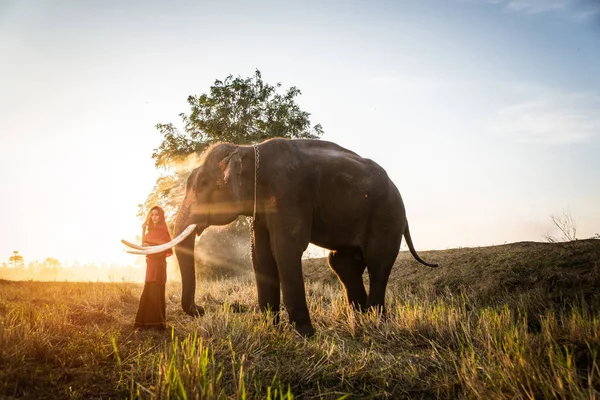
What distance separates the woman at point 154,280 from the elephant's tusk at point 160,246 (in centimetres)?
119

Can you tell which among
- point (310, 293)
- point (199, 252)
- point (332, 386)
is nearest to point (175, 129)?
point (199, 252)

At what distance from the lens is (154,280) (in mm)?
7078

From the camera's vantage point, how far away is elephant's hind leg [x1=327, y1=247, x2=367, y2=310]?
22.5 ft

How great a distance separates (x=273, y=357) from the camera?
4.06m

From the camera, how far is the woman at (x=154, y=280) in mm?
6766

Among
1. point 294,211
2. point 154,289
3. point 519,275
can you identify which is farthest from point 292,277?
point 519,275

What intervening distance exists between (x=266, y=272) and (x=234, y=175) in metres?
1.50

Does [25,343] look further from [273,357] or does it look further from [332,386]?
[332,386]

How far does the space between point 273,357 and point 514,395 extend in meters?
2.10

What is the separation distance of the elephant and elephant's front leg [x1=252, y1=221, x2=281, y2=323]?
0.01 m

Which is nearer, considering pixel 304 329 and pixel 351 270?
pixel 304 329

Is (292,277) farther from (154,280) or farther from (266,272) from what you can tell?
(154,280)

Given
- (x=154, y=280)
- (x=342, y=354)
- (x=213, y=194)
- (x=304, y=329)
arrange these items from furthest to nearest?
(x=154, y=280) → (x=213, y=194) → (x=304, y=329) → (x=342, y=354)

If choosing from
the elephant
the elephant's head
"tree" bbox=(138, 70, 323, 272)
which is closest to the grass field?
the elephant
